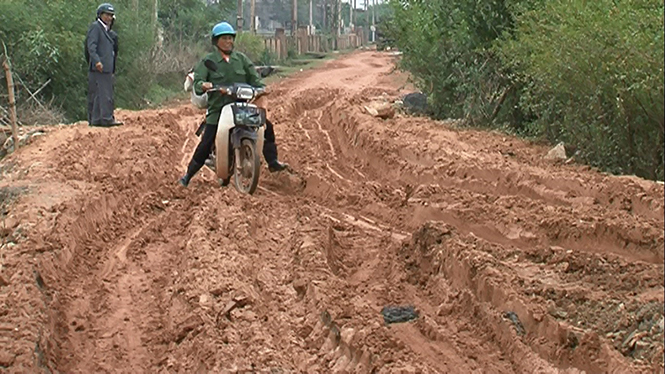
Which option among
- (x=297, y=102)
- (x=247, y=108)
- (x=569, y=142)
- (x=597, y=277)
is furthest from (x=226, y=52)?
(x=297, y=102)

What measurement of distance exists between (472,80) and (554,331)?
10.0 meters

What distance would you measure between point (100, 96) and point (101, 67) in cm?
54

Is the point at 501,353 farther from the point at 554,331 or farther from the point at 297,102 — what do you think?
the point at 297,102

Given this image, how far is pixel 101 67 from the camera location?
46.4ft

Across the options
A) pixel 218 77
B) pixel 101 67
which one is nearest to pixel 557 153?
pixel 218 77

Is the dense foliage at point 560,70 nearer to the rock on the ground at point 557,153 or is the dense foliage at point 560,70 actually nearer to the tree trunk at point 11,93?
the rock on the ground at point 557,153

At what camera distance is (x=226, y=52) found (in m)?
10.2

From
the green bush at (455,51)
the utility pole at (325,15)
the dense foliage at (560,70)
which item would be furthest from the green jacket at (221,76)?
the utility pole at (325,15)

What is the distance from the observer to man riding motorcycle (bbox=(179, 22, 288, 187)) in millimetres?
10047

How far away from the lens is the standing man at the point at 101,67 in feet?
46.6

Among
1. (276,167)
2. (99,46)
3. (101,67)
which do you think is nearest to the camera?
(276,167)

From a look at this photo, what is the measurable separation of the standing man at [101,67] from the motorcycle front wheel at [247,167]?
489 cm

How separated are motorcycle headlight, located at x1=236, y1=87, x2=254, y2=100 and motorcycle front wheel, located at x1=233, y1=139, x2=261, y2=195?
46cm

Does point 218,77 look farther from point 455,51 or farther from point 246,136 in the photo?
point 455,51
